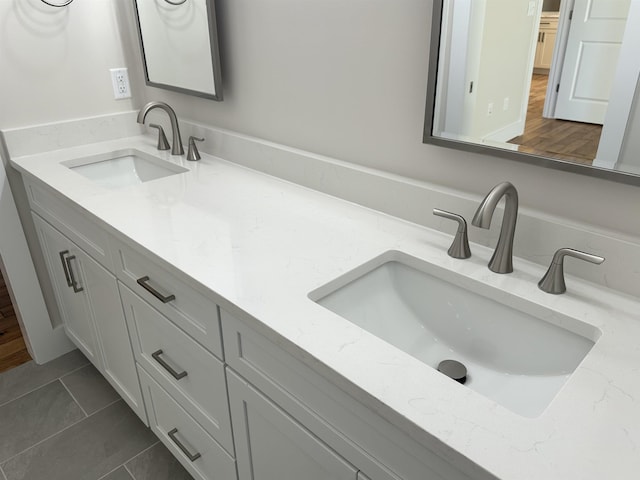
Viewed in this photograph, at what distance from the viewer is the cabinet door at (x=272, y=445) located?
2.88 ft

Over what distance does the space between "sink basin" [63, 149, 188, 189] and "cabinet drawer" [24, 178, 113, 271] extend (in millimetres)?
164

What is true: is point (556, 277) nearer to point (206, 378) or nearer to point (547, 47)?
point (547, 47)

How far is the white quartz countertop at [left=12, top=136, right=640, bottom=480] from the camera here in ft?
2.07

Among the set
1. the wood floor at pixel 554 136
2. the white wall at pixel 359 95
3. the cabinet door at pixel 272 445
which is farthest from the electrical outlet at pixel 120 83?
the wood floor at pixel 554 136

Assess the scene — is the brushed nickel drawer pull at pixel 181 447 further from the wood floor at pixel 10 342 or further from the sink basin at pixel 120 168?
the wood floor at pixel 10 342

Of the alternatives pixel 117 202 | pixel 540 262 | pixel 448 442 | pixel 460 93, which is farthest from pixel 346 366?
pixel 117 202

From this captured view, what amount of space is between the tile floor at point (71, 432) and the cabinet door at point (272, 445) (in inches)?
23.9

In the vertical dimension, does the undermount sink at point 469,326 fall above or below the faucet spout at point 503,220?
below

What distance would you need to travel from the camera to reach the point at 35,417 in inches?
71.3

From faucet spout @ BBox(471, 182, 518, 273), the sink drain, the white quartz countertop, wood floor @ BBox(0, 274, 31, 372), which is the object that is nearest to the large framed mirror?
faucet spout @ BBox(471, 182, 518, 273)

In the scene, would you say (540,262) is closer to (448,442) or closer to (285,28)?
(448,442)

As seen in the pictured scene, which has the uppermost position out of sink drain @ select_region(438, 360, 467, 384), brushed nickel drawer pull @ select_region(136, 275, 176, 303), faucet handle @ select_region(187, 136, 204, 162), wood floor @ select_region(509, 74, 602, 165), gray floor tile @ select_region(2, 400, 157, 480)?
wood floor @ select_region(509, 74, 602, 165)

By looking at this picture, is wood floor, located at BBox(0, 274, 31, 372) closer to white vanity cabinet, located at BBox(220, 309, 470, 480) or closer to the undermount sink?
white vanity cabinet, located at BBox(220, 309, 470, 480)

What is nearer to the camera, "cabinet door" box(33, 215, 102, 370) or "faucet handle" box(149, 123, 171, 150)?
"cabinet door" box(33, 215, 102, 370)
